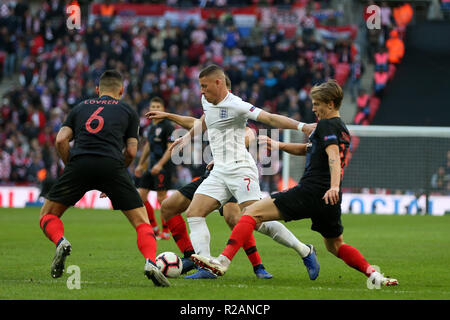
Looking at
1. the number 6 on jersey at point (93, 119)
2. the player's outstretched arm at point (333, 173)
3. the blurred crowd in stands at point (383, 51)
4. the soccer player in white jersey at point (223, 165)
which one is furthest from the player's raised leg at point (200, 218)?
the blurred crowd in stands at point (383, 51)

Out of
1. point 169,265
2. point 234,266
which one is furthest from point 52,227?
point 234,266

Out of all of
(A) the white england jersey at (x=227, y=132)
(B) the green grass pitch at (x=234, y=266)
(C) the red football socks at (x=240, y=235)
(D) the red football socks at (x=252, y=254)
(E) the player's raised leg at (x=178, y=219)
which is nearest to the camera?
(B) the green grass pitch at (x=234, y=266)

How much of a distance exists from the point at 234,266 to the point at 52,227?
2897 millimetres

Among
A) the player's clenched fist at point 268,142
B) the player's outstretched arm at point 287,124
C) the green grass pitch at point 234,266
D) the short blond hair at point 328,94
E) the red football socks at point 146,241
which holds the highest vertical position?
the short blond hair at point 328,94

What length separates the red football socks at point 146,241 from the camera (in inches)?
304

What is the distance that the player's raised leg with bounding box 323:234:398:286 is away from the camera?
786 centimetres

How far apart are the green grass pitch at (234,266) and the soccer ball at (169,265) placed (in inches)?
7.3

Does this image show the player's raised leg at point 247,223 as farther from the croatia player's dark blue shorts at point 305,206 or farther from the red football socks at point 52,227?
the red football socks at point 52,227

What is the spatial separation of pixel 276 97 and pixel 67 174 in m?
20.0

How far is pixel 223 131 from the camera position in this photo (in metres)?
8.73

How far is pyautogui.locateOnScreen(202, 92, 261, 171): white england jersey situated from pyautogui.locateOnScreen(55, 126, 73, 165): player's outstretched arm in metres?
1.58

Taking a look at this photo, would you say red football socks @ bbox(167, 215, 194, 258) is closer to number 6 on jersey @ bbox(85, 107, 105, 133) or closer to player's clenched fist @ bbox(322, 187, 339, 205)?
number 6 on jersey @ bbox(85, 107, 105, 133)
